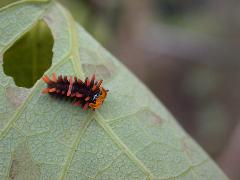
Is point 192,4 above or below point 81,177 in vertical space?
below

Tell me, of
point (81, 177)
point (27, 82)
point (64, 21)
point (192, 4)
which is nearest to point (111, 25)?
point (64, 21)

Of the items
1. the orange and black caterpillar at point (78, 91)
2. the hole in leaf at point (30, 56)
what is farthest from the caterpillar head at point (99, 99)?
the hole in leaf at point (30, 56)

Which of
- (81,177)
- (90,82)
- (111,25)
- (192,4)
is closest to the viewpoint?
(81,177)

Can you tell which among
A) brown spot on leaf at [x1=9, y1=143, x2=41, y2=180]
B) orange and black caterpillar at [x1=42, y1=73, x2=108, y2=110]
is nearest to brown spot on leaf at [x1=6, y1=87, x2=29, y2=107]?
orange and black caterpillar at [x1=42, y1=73, x2=108, y2=110]

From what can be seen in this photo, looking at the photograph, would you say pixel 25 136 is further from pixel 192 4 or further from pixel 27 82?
pixel 192 4

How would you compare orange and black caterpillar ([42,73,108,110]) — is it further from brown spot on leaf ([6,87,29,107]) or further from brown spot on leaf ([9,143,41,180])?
brown spot on leaf ([9,143,41,180])

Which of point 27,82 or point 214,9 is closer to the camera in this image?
point 27,82
